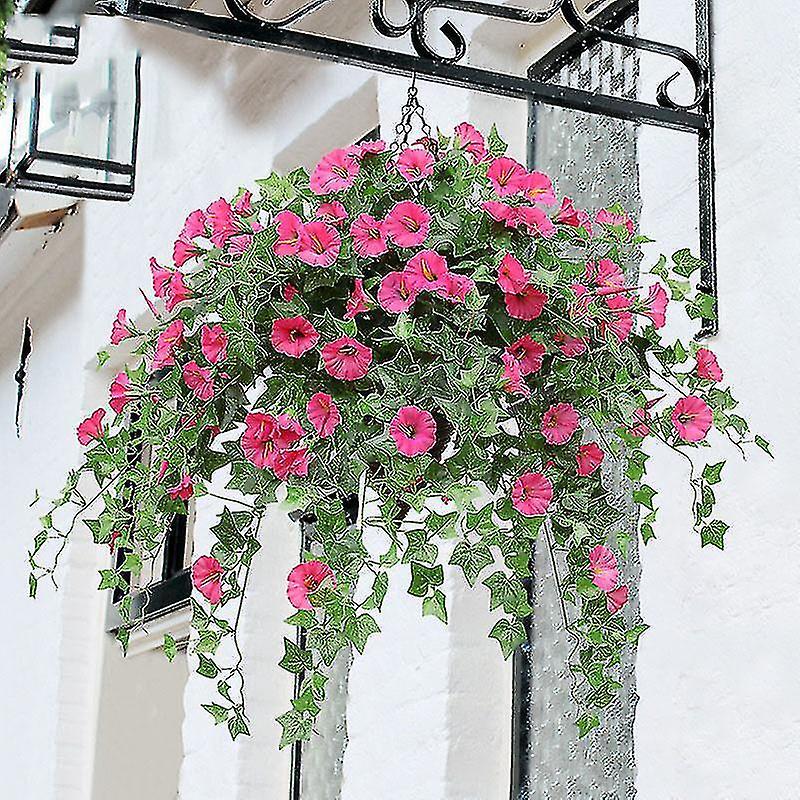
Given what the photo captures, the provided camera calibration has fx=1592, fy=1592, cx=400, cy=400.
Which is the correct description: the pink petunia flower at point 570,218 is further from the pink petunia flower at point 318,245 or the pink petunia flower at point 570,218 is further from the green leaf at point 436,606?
the green leaf at point 436,606

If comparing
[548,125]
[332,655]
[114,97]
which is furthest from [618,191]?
[114,97]

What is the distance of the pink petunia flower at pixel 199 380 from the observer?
1672 millimetres

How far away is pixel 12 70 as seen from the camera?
401 cm

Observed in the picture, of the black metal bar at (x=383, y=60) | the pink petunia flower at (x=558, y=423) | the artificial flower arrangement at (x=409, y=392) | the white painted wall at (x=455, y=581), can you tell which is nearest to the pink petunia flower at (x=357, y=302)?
the artificial flower arrangement at (x=409, y=392)

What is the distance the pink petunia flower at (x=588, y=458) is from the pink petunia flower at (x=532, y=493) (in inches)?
2.2

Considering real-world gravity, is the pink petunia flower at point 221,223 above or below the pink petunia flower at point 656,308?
above

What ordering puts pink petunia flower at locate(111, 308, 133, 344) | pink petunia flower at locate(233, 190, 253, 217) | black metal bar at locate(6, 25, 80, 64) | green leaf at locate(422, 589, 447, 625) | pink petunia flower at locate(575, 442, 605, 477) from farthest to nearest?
black metal bar at locate(6, 25, 80, 64) → pink petunia flower at locate(111, 308, 133, 344) → pink petunia flower at locate(233, 190, 253, 217) → pink petunia flower at locate(575, 442, 605, 477) → green leaf at locate(422, 589, 447, 625)

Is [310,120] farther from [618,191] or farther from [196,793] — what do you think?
[196,793]

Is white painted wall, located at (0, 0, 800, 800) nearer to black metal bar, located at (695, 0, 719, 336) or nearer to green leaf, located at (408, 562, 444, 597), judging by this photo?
black metal bar, located at (695, 0, 719, 336)

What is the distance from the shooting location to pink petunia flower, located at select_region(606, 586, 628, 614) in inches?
65.5

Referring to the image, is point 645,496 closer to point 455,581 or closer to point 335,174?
point 335,174

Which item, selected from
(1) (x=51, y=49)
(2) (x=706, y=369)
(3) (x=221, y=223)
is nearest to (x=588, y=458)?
(2) (x=706, y=369)

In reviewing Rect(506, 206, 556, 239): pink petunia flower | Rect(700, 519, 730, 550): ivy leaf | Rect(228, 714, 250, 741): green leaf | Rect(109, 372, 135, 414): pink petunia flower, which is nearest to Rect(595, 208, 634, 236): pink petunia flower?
Rect(506, 206, 556, 239): pink petunia flower

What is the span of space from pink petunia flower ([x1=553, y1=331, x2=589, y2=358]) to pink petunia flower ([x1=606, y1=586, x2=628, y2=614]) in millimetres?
252
